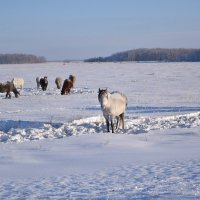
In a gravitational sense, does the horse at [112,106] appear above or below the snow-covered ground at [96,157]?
above

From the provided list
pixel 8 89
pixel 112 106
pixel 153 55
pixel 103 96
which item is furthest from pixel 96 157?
pixel 153 55

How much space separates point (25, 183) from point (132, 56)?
556ft

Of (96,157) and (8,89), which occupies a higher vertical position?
(8,89)

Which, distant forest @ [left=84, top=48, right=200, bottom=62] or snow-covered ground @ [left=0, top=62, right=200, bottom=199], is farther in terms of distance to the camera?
distant forest @ [left=84, top=48, right=200, bottom=62]

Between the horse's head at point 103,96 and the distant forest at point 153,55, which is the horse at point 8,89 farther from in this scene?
the distant forest at point 153,55

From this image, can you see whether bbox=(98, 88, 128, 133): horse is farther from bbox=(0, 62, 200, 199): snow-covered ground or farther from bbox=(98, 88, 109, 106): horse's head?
bbox=(0, 62, 200, 199): snow-covered ground

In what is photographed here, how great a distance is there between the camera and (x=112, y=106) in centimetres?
1441

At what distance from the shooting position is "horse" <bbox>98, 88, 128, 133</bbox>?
1384 centimetres

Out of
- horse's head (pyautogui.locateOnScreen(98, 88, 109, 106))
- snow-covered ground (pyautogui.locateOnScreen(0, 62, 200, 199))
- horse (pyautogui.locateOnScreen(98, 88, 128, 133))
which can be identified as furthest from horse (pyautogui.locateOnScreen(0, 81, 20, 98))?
horse's head (pyautogui.locateOnScreen(98, 88, 109, 106))

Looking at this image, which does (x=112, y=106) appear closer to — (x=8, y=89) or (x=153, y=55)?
(x=8, y=89)

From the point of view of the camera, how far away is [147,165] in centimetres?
901

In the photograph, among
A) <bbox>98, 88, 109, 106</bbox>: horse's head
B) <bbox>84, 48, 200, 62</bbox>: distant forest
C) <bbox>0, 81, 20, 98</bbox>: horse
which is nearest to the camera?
<bbox>98, 88, 109, 106</bbox>: horse's head

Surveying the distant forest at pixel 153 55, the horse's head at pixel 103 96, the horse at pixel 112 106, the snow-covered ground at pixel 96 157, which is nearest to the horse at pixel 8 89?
the snow-covered ground at pixel 96 157

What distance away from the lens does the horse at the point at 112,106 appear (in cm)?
1384
